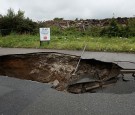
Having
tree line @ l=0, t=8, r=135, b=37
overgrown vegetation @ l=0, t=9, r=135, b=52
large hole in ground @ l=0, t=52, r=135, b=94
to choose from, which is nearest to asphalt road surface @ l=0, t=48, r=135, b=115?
large hole in ground @ l=0, t=52, r=135, b=94

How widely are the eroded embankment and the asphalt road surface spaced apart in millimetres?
1144

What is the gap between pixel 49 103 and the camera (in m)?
6.67

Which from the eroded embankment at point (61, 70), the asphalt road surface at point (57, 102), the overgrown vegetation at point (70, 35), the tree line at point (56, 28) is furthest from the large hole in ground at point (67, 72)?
the tree line at point (56, 28)

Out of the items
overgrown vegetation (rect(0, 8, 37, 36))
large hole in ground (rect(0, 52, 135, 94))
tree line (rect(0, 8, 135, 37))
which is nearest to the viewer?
large hole in ground (rect(0, 52, 135, 94))

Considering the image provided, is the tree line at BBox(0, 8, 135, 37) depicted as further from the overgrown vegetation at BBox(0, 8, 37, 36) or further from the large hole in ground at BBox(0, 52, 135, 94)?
the large hole in ground at BBox(0, 52, 135, 94)

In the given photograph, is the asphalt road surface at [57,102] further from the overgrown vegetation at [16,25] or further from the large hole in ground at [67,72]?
the overgrown vegetation at [16,25]

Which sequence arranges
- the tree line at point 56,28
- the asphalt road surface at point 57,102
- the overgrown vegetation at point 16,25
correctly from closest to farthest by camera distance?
1. the asphalt road surface at point 57,102
2. the tree line at point 56,28
3. the overgrown vegetation at point 16,25

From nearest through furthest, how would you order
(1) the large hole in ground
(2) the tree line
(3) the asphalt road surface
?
(3) the asphalt road surface < (1) the large hole in ground < (2) the tree line

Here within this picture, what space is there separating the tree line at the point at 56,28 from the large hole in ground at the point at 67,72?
10068 mm

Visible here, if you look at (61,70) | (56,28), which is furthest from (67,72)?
(56,28)

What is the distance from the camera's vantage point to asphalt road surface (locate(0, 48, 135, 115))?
6133mm

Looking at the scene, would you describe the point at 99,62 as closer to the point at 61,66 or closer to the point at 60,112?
the point at 61,66

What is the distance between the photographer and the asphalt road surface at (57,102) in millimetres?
6133

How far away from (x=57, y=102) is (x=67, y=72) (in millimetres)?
4047
